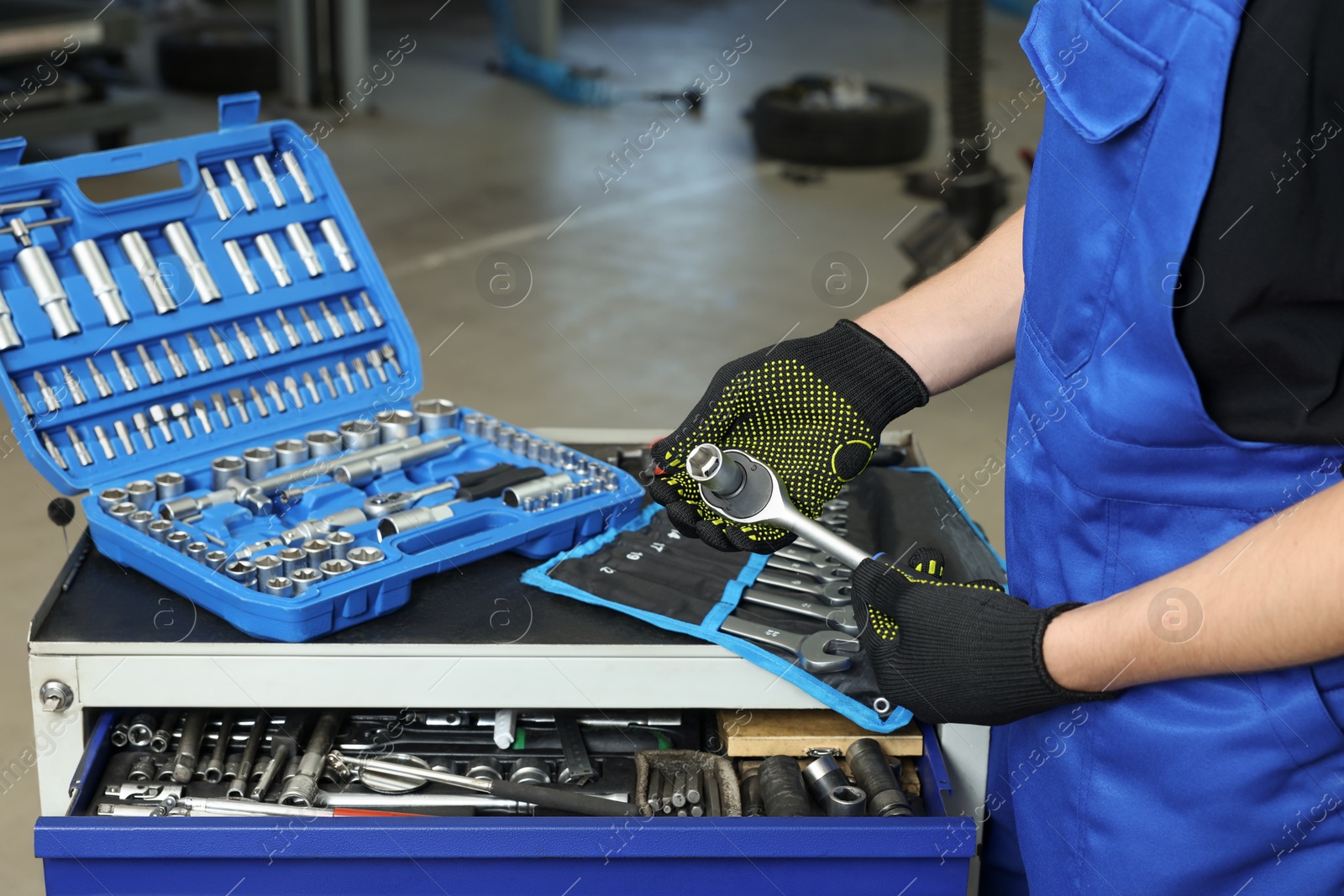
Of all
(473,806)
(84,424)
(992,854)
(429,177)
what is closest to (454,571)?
(473,806)

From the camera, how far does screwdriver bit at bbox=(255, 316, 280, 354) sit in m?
1.39

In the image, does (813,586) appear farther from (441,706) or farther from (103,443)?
(103,443)

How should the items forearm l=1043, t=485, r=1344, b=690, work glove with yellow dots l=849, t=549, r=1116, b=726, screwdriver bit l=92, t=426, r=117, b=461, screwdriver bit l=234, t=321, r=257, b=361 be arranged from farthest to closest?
screwdriver bit l=234, t=321, r=257, b=361
screwdriver bit l=92, t=426, r=117, b=461
work glove with yellow dots l=849, t=549, r=1116, b=726
forearm l=1043, t=485, r=1344, b=690

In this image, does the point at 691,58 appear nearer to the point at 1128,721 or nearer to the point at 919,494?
the point at 919,494

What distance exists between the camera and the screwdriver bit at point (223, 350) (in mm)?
1362

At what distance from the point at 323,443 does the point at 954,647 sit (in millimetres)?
721

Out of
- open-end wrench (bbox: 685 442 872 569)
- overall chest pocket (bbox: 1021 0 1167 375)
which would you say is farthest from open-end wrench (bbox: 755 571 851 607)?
overall chest pocket (bbox: 1021 0 1167 375)

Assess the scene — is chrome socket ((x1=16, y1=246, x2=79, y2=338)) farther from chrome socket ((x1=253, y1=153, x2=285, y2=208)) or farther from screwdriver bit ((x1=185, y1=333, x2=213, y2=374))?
chrome socket ((x1=253, y1=153, x2=285, y2=208))

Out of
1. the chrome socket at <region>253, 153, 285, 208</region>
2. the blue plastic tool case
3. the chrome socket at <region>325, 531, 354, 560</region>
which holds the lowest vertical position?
the blue plastic tool case

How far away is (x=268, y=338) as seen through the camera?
4.58 feet

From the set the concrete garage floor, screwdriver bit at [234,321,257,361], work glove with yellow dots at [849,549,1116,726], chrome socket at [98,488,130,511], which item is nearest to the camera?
work glove with yellow dots at [849,549,1116,726]

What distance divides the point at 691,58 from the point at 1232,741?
6.10m

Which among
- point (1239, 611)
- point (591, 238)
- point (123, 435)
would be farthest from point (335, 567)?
point (591, 238)

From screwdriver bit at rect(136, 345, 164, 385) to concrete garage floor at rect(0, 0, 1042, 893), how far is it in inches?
27.9
